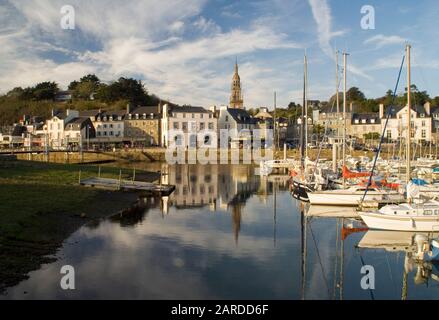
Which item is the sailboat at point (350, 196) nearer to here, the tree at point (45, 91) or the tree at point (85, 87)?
the tree at point (85, 87)

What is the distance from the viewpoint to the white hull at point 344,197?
3130 centimetres

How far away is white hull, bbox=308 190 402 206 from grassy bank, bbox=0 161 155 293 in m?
14.3

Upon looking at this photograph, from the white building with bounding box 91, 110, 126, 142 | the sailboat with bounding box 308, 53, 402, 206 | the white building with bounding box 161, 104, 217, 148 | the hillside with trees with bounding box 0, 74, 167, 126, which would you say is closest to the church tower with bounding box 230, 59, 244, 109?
the hillside with trees with bounding box 0, 74, 167, 126

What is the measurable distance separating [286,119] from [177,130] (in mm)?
38692

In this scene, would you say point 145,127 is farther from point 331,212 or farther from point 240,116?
point 331,212

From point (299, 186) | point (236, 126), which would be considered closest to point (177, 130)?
point (236, 126)

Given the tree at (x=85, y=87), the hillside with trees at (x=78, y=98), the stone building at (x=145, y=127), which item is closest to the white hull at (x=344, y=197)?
the stone building at (x=145, y=127)

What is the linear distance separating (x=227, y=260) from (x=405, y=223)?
34.5 feet

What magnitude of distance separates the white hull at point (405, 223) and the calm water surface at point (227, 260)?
0.53m

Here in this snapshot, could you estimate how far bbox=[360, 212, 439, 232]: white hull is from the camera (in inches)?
912

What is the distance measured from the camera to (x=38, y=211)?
24266 millimetres

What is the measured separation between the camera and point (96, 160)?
80250 millimetres

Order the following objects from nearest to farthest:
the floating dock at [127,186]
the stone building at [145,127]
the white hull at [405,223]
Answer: the white hull at [405,223] < the floating dock at [127,186] < the stone building at [145,127]
